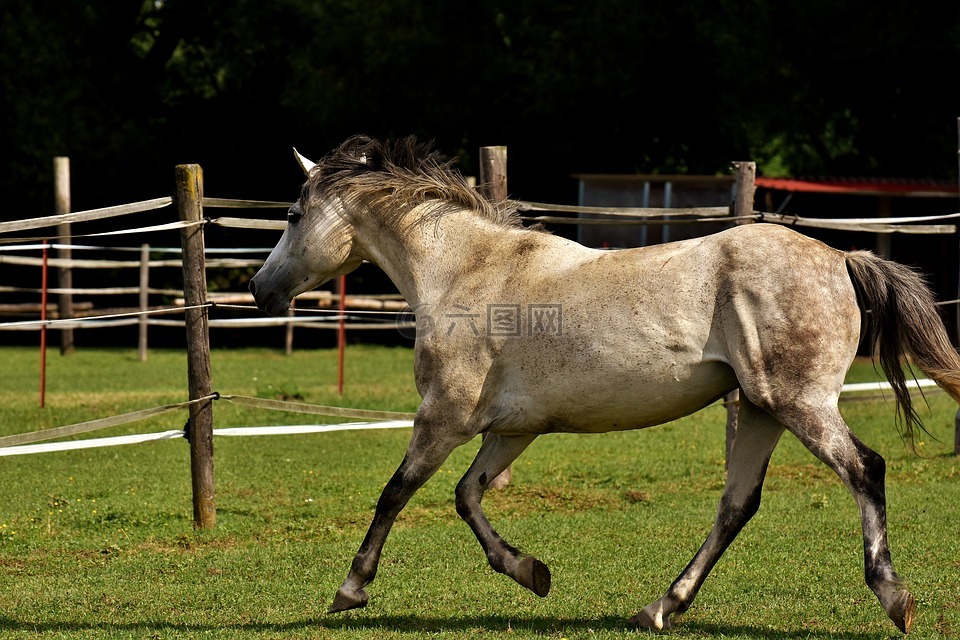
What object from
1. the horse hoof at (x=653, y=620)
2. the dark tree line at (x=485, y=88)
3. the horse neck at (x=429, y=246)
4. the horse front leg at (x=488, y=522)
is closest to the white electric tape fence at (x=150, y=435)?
the horse neck at (x=429, y=246)

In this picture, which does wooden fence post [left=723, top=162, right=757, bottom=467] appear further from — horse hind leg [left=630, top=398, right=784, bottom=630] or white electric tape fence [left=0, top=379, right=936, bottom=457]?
horse hind leg [left=630, top=398, right=784, bottom=630]

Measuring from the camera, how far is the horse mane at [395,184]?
5.26 metres

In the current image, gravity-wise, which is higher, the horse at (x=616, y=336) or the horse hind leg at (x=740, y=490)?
the horse at (x=616, y=336)

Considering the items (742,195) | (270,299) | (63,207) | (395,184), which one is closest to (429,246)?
(395,184)

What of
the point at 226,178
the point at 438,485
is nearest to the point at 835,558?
the point at 438,485

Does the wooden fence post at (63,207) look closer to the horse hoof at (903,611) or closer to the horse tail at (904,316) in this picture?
the horse tail at (904,316)

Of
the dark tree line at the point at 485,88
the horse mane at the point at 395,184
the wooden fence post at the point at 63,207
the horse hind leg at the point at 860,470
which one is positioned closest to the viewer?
the horse hind leg at the point at 860,470

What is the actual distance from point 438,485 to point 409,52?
1372 centimetres

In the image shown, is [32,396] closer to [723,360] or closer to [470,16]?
[723,360]

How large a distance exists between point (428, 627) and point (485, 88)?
1772 centimetres

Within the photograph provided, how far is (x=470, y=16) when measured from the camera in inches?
829

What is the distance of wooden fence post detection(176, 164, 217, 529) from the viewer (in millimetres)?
6684

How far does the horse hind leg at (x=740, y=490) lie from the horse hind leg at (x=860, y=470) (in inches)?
16.7

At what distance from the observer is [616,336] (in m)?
4.58
